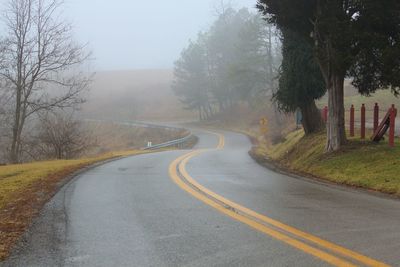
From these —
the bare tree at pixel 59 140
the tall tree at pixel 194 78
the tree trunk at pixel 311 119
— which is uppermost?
the tall tree at pixel 194 78

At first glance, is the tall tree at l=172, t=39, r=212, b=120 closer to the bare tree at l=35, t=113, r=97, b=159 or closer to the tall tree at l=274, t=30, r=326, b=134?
the bare tree at l=35, t=113, r=97, b=159

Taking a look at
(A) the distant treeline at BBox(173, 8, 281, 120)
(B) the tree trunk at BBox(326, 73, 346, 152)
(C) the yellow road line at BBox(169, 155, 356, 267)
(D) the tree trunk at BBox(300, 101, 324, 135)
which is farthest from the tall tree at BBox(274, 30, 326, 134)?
(A) the distant treeline at BBox(173, 8, 281, 120)

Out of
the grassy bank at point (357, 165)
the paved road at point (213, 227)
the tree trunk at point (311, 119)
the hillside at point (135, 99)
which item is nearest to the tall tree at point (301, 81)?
Answer: the tree trunk at point (311, 119)

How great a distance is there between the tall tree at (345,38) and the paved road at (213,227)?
13.7 ft

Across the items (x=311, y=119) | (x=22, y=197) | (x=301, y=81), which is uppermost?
(x=301, y=81)

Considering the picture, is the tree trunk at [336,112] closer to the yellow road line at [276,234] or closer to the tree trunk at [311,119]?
the tree trunk at [311,119]

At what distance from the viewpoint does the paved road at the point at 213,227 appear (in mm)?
5230

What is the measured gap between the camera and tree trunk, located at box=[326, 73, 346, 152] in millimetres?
14883

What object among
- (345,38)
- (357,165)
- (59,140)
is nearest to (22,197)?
(357,165)

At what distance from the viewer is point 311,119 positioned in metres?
21.3

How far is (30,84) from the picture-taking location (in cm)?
3053

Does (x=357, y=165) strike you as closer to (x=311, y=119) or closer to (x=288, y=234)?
(x=288, y=234)

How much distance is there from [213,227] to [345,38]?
8.17 meters

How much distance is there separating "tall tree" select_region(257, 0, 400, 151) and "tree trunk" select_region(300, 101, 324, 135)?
5.67 metres
